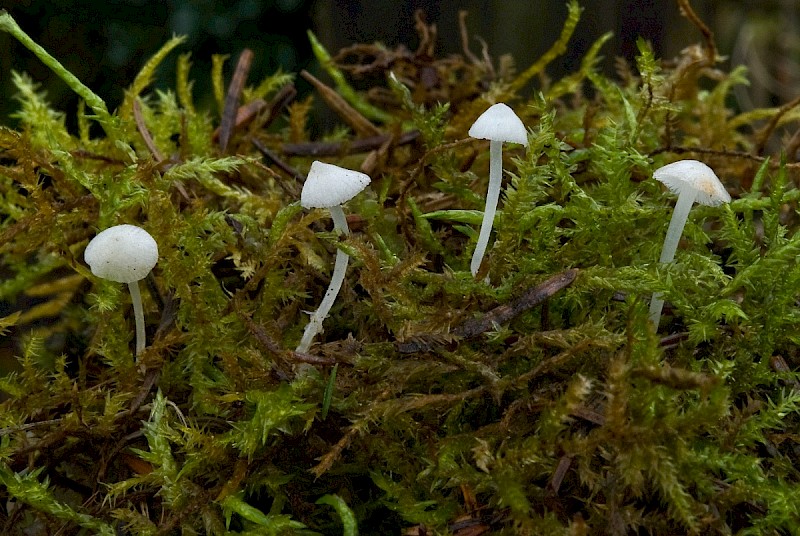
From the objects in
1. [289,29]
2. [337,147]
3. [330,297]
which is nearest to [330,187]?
[330,297]

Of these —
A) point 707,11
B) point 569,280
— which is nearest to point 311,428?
point 569,280

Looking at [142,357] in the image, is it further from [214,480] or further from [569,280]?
[569,280]

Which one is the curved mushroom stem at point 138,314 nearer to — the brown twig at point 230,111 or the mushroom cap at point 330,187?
the mushroom cap at point 330,187

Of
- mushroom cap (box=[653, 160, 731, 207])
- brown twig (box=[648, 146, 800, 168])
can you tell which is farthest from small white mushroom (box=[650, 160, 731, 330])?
brown twig (box=[648, 146, 800, 168])

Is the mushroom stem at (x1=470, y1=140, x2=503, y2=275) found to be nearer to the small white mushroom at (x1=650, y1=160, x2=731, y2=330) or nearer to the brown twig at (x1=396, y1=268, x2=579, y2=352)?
the brown twig at (x1=396, y1=268, x2=579, y2=352)

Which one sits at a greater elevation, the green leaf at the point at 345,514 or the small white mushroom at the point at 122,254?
the small white mushroom at the point at 122,254

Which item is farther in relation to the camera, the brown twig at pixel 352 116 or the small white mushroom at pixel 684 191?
the brown twig at pixel 352 116

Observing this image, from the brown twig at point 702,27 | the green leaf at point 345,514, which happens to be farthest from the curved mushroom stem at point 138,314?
the brown twig at point 702,27

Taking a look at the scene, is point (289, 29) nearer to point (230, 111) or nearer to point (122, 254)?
point (230, 111)
